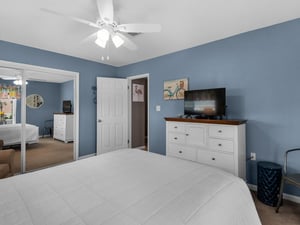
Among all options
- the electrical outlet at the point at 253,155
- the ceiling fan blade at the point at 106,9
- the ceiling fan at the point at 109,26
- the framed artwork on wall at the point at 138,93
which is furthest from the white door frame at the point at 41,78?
the electrical outlet at the point at 253,155

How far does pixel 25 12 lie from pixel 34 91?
1740mm

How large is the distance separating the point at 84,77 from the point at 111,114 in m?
1.11

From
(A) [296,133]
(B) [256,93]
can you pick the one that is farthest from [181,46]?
(A) [296,133]

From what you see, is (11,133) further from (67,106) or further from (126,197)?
(126,197)

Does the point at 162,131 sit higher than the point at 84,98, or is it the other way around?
the point at 84,98

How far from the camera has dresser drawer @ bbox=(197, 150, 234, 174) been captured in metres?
2.27

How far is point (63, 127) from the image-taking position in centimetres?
382

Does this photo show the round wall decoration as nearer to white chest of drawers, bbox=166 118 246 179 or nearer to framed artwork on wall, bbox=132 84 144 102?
framed artwork on wall, bbox=132 84 144 102

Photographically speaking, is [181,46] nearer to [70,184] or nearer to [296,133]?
[296,133]

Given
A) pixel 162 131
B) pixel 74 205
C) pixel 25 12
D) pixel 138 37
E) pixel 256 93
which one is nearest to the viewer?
pixel 74 205

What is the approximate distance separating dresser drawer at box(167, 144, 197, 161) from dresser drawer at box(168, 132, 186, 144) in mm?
87

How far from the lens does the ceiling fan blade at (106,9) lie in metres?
1.56

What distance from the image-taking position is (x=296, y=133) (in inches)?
84.1

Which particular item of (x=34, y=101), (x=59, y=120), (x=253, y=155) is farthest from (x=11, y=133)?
(x=253, y=155)
